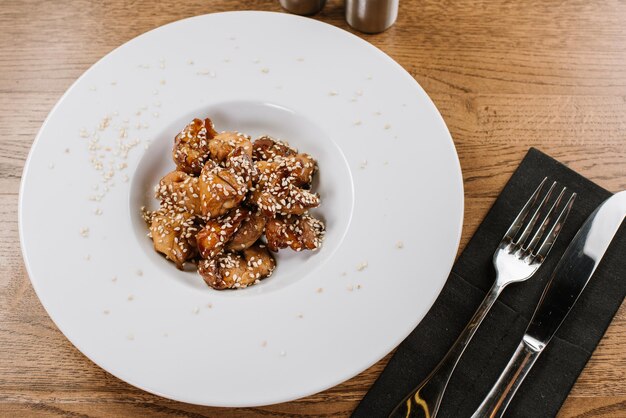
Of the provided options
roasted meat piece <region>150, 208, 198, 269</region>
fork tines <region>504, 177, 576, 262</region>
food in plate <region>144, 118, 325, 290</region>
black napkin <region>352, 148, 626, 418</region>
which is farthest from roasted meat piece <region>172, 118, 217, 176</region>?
fork tines <region>504, 177, 576, 262</region>

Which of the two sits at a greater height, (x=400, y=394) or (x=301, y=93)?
(x=301, y=93)

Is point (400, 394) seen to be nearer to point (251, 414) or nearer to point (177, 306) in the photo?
point (251, 414)

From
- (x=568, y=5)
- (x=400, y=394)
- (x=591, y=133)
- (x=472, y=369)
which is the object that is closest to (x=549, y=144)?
(x=591, y=133)

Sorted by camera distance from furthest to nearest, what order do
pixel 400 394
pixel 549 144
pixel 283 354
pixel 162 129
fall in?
1. pixel 549 144
2. pixel 162 129
3. pixel 400 394
4. pixel 283 354

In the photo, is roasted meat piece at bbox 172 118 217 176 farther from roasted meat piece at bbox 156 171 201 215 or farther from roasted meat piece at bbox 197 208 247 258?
roasted meat piece at bbox 197 208 247 258

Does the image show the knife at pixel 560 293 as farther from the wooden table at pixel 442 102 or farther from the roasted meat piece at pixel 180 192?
the roasted meat piece at pixel 180 192

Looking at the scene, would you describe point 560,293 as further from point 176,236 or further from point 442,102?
point 176,236

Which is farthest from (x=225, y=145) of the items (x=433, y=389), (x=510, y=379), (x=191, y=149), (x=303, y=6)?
(x=510, y=379)

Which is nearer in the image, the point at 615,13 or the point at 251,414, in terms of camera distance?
the point at 251,414
